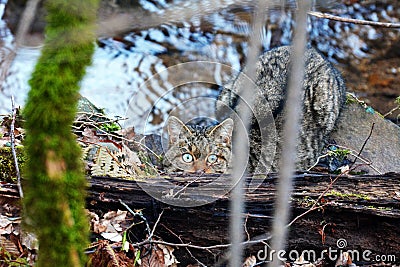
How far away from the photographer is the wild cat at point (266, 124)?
106 inches

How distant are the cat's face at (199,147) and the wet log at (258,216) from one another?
439mm

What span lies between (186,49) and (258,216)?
72cm

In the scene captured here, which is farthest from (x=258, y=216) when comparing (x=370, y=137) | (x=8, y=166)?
(x=370, y=137)

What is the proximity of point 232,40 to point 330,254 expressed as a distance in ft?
9.08

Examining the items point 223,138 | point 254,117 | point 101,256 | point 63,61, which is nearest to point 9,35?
point 63,61

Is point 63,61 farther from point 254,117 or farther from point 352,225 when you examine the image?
point 254,117

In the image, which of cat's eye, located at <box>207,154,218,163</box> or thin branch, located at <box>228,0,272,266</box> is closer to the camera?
thin branch, located at <box>228,0,272,266</box>

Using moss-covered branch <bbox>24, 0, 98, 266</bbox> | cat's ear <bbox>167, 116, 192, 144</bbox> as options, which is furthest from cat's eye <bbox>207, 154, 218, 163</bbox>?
moss-covered branch <bbox>24, 0, 98, 266</bbox>

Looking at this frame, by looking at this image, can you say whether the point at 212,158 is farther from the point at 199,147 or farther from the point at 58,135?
the point at 58,135

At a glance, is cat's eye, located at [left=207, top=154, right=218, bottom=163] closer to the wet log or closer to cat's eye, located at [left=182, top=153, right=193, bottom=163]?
cat's eye, located at [left=182, top=153, right=193, bottom=163]

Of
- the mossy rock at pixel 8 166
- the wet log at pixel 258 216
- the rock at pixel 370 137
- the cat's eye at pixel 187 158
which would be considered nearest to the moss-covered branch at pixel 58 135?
the wet log at pixel 258 216

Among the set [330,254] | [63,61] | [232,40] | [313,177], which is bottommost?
[330,254]

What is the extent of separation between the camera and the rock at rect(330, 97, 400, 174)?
353 cm

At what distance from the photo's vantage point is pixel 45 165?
901mm
